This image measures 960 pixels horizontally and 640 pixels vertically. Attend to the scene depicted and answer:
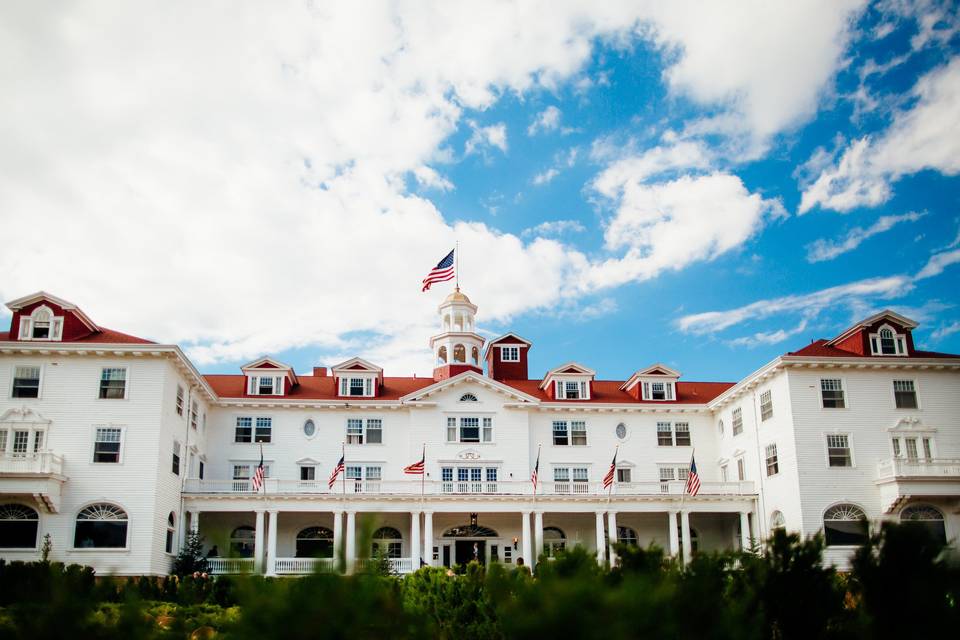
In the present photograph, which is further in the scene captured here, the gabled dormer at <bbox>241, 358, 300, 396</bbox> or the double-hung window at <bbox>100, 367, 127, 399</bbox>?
the gabled dormer at <bbox>241, 358, 300, 396</bbox>

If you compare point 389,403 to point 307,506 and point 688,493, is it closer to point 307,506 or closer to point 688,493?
point 307,506

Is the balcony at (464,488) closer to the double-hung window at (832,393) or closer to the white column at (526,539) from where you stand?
the white column at (526,539)

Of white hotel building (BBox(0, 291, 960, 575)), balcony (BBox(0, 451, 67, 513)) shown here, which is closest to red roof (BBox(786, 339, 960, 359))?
white hotel building (BBox(0, 291, 960, 575))

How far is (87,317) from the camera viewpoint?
127 ft

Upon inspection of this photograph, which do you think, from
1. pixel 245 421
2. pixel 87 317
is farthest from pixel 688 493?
pixel 87 317

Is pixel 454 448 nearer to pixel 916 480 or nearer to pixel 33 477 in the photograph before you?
pixel 33 477

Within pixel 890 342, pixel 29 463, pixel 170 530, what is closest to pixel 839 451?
pixel 890 342

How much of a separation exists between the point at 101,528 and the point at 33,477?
330cm

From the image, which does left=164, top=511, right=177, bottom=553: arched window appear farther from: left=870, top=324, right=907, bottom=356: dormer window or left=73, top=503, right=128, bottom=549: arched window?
left=870, top=324, right=907, bottom=356: dormer window

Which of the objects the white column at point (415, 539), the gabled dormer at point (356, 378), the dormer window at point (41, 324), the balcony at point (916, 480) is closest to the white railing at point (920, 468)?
the balcony at point (916, 480)

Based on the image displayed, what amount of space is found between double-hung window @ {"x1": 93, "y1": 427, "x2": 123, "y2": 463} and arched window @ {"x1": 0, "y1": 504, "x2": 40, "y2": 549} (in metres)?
3.10

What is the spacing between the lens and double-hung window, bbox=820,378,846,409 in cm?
3903

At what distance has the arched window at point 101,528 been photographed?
3541 centimetres

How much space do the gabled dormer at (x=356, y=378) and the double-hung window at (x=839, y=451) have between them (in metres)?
22.0
